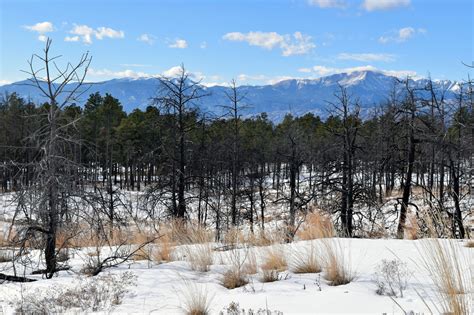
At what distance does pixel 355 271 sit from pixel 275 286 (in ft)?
3.08

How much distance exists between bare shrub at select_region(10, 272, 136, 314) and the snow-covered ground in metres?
0.09

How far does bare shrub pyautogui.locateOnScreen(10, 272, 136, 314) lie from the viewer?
12.2 ft

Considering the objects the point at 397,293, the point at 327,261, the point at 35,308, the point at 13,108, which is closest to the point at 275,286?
the point at 327,261

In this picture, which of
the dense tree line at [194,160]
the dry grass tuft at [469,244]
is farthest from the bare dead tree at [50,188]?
the dry grass tuft at [469,244]

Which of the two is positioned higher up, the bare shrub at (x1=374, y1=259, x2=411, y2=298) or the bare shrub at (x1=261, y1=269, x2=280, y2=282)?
the bare shrub at (x1=374, y1=259, x2=411, y2=298)

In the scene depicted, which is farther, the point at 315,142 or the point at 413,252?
the point at 315,142

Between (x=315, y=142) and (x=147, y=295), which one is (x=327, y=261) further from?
(x=315, y=142)

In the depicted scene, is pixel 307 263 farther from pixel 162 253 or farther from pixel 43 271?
pixel 43 271

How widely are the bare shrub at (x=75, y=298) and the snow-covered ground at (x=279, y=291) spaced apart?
90 millimetres

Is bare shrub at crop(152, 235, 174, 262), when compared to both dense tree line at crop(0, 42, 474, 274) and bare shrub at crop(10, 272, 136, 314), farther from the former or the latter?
bare shrub at crop(10, 272, 136, 314)

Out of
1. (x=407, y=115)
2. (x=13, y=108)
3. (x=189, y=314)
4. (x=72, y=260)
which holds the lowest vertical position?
(x=72, y=260)

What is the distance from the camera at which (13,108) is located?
35.3 m

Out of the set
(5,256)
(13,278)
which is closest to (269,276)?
(13,278)

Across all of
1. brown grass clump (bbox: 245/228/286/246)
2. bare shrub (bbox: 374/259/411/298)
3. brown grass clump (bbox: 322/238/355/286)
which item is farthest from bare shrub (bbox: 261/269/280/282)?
brown grass clump (bbox: 245/228/286/246)
